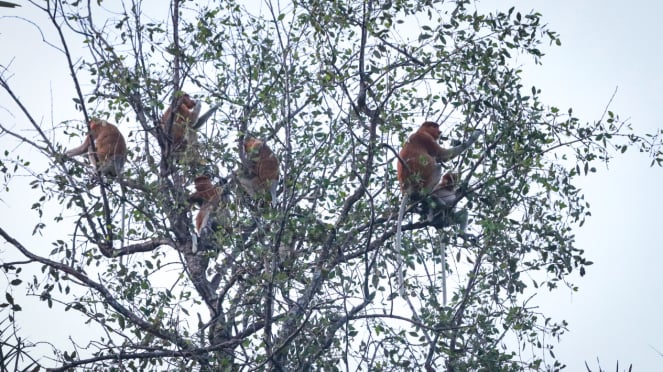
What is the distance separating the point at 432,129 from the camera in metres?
5.65

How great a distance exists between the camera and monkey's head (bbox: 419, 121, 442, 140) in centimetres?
559

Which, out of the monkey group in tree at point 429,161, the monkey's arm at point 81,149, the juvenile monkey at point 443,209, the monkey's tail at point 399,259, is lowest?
the monkey's tail at point 399,259

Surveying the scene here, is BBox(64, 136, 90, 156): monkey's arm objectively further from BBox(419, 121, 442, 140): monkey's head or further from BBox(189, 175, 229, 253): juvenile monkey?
BBox(419, 121, 442, 140): monkey's head

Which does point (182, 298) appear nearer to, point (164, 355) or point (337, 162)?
point (164, 355)

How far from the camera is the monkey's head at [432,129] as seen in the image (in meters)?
5.59

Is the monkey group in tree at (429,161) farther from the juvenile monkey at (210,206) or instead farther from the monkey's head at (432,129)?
the juvenile monkey at (210,206)

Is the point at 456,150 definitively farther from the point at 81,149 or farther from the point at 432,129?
the point at 81,149

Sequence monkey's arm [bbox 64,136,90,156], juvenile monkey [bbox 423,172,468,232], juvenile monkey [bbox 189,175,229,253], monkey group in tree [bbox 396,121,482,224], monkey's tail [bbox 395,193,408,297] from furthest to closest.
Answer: monkey's arm [bbox 64,136,90,156]
monkey group in tree [bbox 396,121,482,224]
juvenile monkey [bbox 423,172,468,232]
juvenile monkey [bbox 189,175,229,253]
monkey's tail [bbox 395,193,408,297]

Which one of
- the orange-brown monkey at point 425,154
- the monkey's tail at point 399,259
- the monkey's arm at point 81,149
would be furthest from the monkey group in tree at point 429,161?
the monkey's arm at point 81,149

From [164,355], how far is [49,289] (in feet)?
3.04

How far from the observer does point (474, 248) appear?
4.82m

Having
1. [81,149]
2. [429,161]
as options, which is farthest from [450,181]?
[81,149]

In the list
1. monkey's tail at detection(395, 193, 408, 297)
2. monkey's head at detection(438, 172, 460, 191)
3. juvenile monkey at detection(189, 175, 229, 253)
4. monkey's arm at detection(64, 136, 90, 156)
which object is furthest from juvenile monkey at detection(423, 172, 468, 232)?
monkey's arm at detection(64, 136, 90, 156)

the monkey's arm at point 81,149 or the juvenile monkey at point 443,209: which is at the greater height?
the monkey's arm at point 81,149
